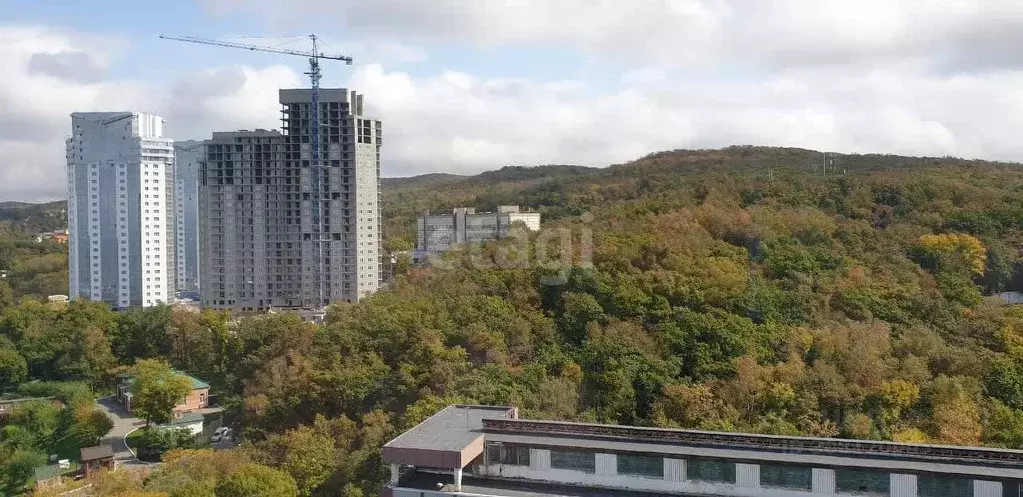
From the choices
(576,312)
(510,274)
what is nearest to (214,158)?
(510,274)

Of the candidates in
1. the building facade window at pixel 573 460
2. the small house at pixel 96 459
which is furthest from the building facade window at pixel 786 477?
the small house at pixel 96 459

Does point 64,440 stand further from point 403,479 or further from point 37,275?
point 37,275

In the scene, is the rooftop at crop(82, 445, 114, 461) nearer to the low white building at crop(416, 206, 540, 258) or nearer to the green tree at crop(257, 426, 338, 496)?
the green tree at crop(257, 426, 338, 496)

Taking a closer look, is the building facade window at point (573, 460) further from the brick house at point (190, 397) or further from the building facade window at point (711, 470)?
the brick house at point (190, 397)

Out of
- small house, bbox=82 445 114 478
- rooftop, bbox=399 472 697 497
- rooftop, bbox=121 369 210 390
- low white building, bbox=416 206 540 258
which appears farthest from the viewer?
low white building, bbox=416 206 540 258

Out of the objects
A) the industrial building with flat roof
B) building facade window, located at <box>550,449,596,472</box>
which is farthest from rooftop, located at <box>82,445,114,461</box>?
building facade window, located at <box>550,449,596,472</box>

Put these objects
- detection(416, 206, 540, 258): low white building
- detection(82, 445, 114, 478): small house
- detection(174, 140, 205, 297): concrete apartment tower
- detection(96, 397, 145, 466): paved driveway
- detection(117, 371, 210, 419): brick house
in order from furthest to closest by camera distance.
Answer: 1. detection(174, 140, 205, 297): concrete apartment tower
2. detection(416, 206, 540, 258): low white building
3. detection(117, 371, 210, 419): brick house
4. detection(96, 397, 145, 466): paved driveway
5. detection(82, 445, 114, 478): small house

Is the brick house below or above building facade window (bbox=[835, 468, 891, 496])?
below

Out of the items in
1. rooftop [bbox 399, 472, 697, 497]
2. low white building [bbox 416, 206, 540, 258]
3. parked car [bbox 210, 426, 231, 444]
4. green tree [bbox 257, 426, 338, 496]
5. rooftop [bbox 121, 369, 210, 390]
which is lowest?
parked car [bbox 210, 426, 231, 444]
